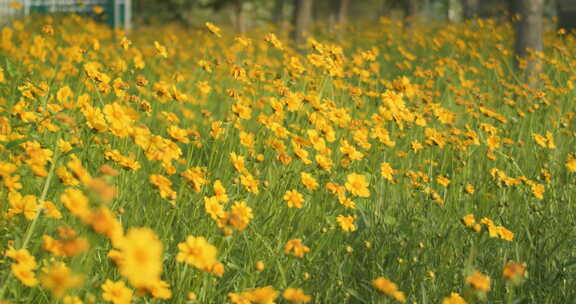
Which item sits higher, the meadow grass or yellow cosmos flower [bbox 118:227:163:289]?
yellow cosmos flower [bbox 118:227:163:289]

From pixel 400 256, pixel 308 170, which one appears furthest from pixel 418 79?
pixel 400 256

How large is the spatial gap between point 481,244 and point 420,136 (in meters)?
1.28

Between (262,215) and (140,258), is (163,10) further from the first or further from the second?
(140,258)

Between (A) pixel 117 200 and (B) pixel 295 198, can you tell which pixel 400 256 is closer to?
(B) pixel 295 198

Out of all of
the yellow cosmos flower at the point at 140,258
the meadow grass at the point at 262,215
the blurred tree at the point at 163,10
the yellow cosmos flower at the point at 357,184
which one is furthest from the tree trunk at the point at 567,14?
the blurred tree at the point at 163,10

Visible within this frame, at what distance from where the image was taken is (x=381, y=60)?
624 cm

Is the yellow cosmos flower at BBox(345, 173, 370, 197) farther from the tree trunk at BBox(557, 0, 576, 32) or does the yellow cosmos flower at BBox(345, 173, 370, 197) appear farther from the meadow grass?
→ the tree trunk at BBox(557, 0, 576, 32)

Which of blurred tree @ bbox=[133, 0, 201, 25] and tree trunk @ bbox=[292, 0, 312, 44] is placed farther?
blurred tree @ bbox=[133, 0, 201, 25]

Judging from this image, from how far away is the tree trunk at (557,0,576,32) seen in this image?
34.9ft

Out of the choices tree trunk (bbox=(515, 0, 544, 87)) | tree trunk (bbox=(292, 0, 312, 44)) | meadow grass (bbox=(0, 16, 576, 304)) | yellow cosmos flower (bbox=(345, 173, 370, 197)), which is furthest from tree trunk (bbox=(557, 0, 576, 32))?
yellow cosmos flower (bbox=(345, 173, 370, 197))

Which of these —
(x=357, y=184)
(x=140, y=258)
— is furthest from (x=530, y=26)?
(x=140, y=258)

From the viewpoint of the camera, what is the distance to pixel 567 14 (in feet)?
35.2

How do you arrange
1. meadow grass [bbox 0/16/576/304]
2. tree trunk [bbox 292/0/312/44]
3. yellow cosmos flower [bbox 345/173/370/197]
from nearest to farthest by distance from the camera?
1. meadow grass [bbox 0/16/576/304]
2. yellow cosmos flower [bbox 345/173/370/197]
3. tree trunk [bbox 292/0/312/44]

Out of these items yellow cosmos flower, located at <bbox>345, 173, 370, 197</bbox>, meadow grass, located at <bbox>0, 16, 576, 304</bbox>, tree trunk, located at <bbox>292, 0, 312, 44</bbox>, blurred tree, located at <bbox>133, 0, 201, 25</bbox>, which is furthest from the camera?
blurred tree, located at <bbox>133, 0, 201, 25</bbox>
